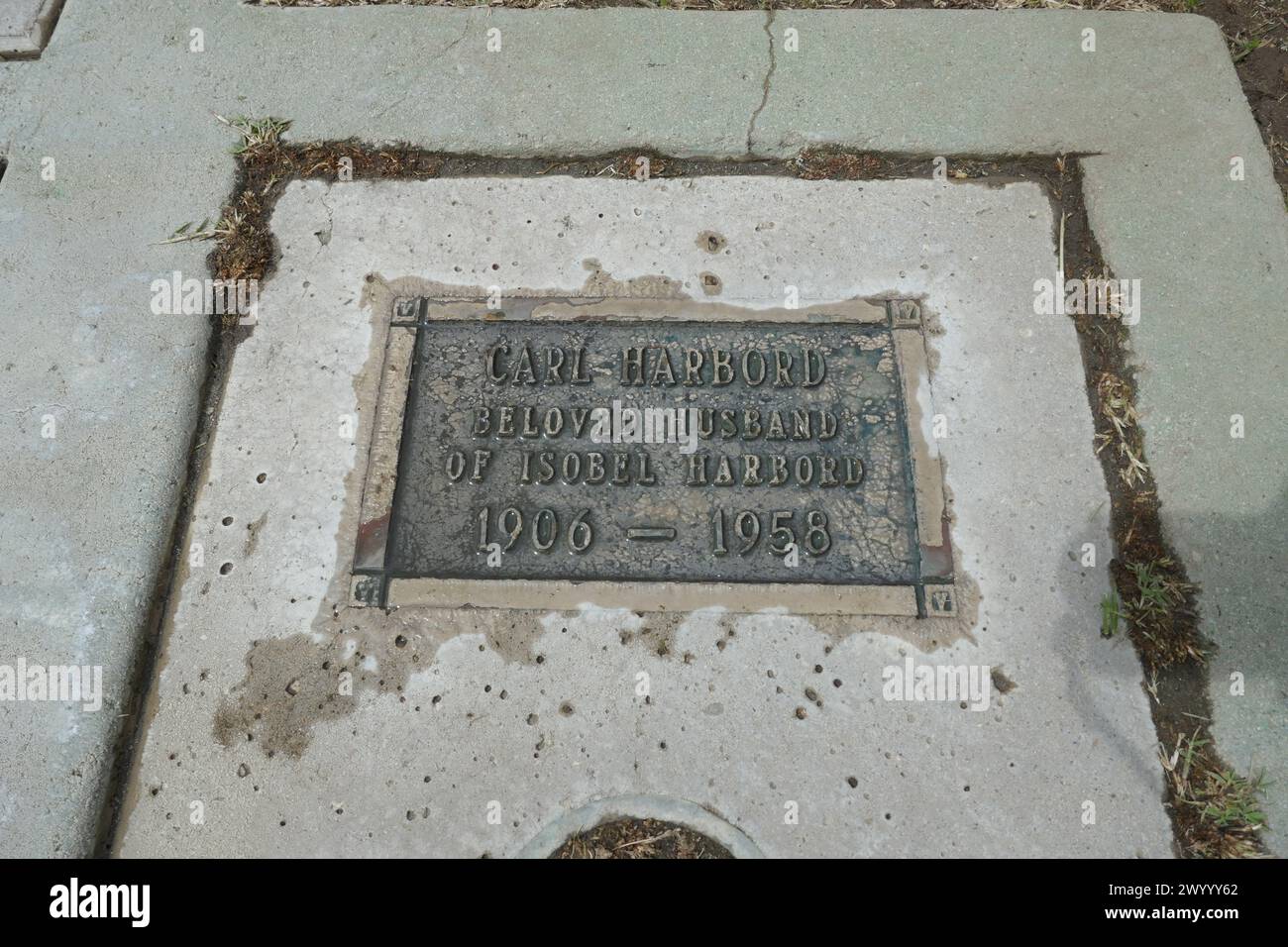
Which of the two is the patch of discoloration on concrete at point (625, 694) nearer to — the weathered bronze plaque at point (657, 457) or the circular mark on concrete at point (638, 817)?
the circular mark on concrete at point (638, 817)

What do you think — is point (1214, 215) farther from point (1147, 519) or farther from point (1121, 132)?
point (1147, 519)

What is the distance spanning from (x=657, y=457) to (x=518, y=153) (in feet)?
4.24

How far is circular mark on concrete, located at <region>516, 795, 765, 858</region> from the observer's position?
6.22 feet

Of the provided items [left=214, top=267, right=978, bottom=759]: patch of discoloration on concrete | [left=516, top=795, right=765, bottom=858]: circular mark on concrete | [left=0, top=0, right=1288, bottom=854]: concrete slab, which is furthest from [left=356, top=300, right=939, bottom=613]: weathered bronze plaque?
[left=0, top=0, right=1288, bottom=854]: concrete slab

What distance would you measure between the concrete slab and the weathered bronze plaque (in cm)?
76

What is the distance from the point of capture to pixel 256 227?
2.58m

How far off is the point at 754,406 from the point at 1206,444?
52.8 inches

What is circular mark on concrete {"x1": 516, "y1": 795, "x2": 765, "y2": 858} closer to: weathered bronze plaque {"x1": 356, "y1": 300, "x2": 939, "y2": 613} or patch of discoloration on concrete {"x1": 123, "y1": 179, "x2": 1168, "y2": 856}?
patch of discoloration on concrete {"x1": 123, "y1": 179, "x2": 1168, "y2": 856}

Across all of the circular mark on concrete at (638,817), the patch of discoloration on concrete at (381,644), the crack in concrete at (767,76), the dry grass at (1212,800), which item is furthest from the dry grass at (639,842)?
the crack in concrete at (767,76)

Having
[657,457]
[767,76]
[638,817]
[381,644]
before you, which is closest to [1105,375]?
[657,457]

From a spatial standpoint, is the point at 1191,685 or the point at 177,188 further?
the point at 177,188

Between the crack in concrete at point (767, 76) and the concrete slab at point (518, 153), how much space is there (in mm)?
12
